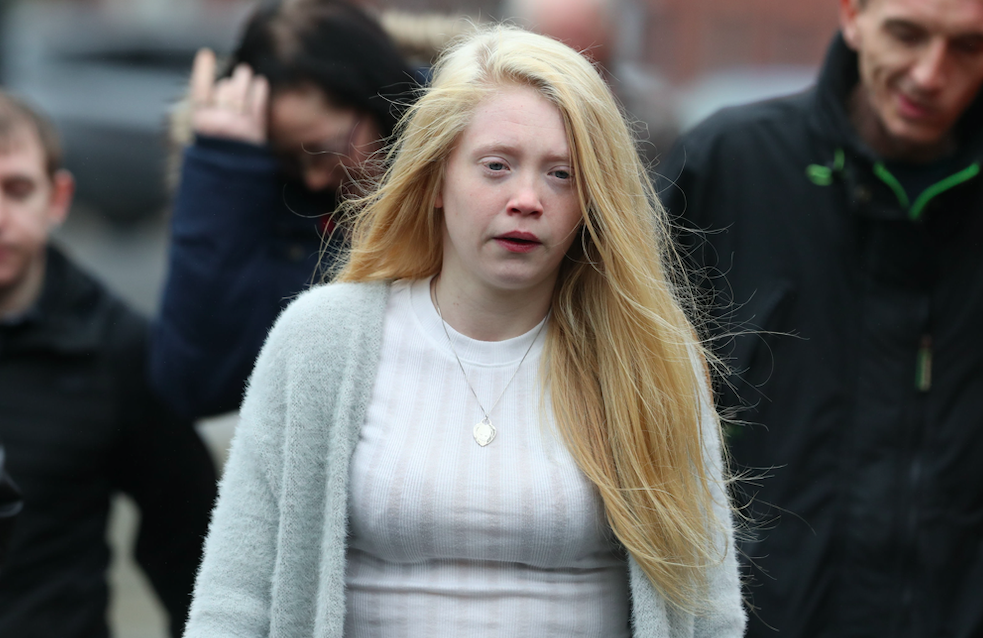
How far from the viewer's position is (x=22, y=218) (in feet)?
10.6

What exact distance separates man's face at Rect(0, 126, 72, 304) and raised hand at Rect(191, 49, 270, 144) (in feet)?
1.39

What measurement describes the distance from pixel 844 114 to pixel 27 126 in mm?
2064

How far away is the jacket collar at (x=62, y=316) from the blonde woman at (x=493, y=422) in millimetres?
1189

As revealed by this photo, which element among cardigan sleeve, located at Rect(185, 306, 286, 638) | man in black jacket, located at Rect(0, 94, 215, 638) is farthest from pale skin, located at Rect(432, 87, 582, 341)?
man in black jacket, located at Rect(0, 94, 215, 638)

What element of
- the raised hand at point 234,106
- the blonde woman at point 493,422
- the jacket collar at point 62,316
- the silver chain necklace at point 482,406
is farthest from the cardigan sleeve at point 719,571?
the jacket collar at point 62,316

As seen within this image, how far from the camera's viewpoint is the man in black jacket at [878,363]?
2906mm

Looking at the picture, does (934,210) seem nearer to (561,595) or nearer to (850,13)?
(850,13)

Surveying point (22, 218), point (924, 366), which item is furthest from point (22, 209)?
point (924, 366)

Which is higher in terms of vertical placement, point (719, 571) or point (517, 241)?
point (517, 241)

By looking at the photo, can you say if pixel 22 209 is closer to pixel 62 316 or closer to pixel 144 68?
pixel 62 316

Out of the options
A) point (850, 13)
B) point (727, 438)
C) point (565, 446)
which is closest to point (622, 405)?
point (565, 446)

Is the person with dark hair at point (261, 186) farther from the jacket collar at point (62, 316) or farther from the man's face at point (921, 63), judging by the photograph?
the man's face at point (921, 63)

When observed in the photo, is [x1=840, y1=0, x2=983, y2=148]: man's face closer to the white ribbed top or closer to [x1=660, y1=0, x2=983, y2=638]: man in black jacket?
[x1=660, y1=0, x2=983, y2=638]: man in black jacket

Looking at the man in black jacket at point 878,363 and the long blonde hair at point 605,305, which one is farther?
the man in black jacket at point 878,363
